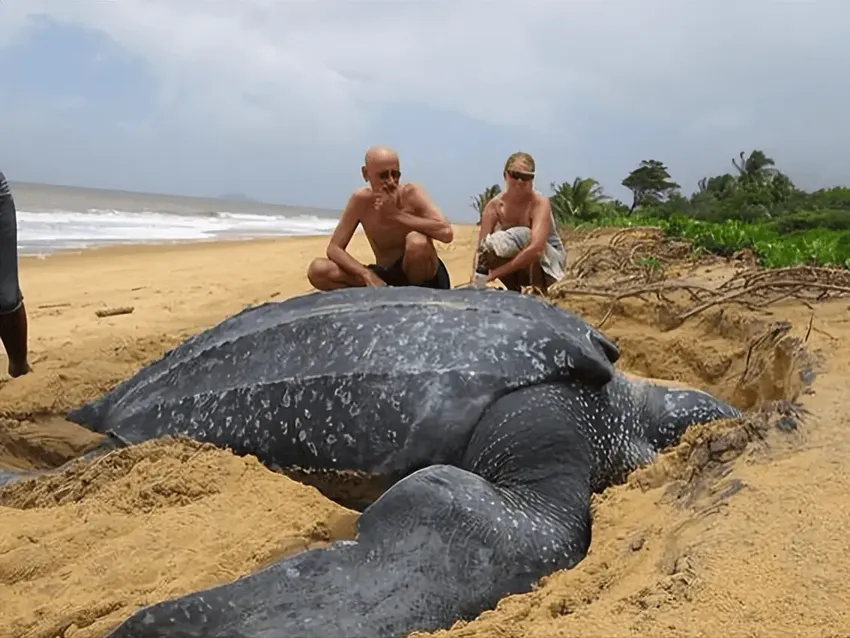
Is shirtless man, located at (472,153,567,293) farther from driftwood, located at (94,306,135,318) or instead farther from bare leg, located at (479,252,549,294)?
driftwood, located at (94,306,135,318)

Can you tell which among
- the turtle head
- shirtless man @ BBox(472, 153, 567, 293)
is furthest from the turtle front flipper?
shirtless man @ BBox(472, 153, 567, 293)

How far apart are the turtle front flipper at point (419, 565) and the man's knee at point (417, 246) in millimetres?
1347

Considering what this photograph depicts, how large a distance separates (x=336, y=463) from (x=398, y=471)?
5.8 inches

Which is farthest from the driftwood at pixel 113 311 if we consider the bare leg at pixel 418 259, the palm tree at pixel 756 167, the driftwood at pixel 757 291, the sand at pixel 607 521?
the palm tree at pixel 756 167

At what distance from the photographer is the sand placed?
988 mm

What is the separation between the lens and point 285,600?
1155 mm

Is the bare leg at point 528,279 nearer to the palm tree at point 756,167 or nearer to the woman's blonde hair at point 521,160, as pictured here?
the woman's blonde hair at point 521,160

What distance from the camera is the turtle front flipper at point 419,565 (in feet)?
3.67

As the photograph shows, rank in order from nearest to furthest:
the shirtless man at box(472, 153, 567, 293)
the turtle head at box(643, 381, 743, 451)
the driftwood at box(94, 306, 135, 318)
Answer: the turtle head at box(643, 381, 743, 451)
the shirtless man at box(472, 153, 567, 293)
the driftwood at box(94, 306, 135, 318)

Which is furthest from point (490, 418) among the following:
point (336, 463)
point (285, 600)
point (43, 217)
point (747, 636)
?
point (43, 217)

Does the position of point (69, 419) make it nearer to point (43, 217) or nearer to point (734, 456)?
point (734, 456)

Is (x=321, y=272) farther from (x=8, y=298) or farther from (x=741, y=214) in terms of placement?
(x=741, y=214)

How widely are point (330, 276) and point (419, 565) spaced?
1763 millimetres

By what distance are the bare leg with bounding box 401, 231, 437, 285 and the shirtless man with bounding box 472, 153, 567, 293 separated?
17.6 inches
